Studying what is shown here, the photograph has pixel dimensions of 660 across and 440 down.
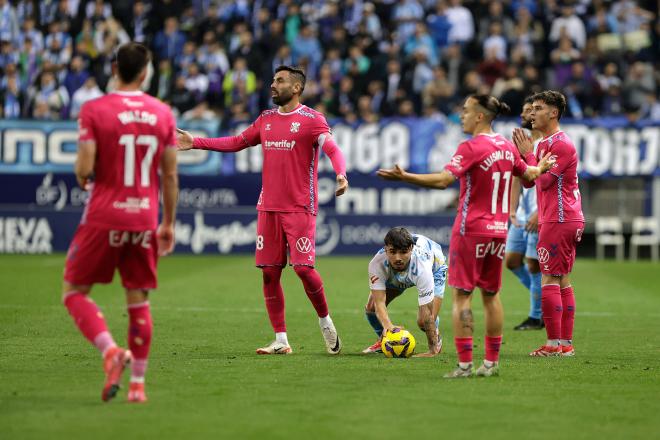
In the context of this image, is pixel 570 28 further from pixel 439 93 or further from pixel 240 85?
pixel 240 85

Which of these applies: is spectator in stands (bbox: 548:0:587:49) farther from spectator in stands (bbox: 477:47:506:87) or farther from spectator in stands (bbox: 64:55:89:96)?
spectator in stands (bbox: 64:55:89:96)

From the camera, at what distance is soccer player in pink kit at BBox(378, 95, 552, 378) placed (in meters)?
8.67

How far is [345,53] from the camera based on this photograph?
1064 inches

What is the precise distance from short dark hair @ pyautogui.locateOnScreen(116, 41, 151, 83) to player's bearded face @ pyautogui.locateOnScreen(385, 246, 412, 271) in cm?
339

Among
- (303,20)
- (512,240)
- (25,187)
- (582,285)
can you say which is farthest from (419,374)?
(303,20)

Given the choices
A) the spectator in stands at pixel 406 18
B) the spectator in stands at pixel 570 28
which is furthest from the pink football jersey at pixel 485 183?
the spectator in stands at pixel 406 18

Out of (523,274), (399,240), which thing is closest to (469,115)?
(399,240)

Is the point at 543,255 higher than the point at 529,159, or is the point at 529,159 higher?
the point at 529,159

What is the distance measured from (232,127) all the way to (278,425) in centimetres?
1825

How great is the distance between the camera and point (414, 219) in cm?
2423

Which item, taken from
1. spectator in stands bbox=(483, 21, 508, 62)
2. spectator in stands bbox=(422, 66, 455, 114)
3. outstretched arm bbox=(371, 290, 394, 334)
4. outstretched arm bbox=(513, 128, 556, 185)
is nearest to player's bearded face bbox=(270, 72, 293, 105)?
outstretched arm bbox=(371, 290, 394, 334)

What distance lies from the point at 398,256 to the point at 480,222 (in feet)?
5.03

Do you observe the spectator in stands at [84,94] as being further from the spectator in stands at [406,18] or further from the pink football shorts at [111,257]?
the pink football shorts at [111,257]

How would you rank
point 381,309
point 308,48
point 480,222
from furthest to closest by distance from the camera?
point 308,48
point 381,309
point 480,222
